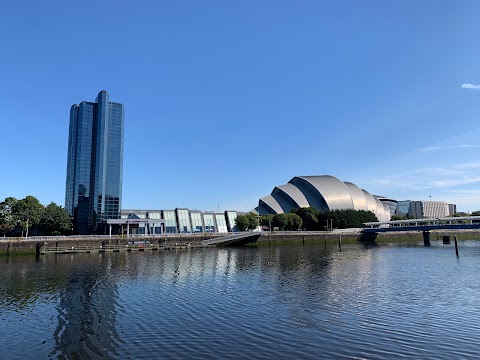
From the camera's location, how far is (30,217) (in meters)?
81.7

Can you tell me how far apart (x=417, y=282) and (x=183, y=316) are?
68.0 feet

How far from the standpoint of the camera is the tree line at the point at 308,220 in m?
113

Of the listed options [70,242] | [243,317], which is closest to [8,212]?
[70,242]

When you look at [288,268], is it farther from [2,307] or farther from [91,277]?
[2,307]

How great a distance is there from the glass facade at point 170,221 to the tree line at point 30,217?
1094 inches

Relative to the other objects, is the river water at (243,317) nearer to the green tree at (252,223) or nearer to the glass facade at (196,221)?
the green tree at (252,223)

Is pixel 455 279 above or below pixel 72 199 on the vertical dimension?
below

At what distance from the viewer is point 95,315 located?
792 inches

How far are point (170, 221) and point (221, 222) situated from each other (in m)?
17.6

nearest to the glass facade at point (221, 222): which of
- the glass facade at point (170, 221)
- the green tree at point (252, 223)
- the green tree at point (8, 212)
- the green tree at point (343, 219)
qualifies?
the green tree at point (252, 223)

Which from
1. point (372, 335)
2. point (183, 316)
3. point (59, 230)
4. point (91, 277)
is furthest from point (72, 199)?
point (372, 335)

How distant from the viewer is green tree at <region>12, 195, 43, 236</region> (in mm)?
80812

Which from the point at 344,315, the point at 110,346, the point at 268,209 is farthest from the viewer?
the point at 268,209

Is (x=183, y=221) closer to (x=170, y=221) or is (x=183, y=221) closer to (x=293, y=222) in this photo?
(x=170, y=221)
